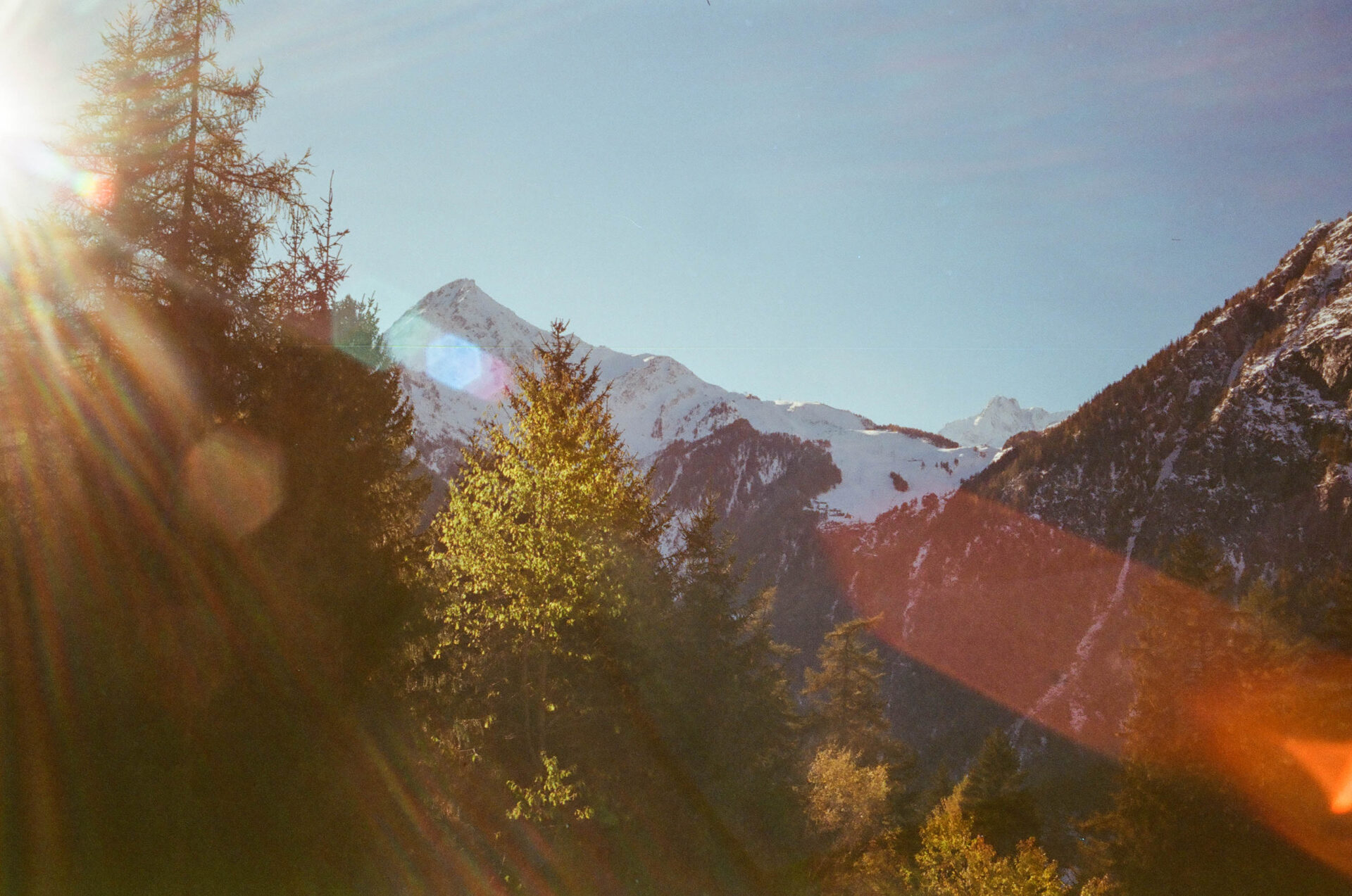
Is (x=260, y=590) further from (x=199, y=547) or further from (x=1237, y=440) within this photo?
(x=1237, y=440)

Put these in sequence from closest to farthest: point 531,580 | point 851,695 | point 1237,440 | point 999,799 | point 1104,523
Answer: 1. point 531,580
2. point 999,799
3. point 851,695
4. point 1237,440
5. point 1104,523

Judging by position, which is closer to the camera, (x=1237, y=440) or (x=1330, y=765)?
(x=1330, y=765)

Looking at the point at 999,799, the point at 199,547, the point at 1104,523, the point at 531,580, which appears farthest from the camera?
the point at 1104,523

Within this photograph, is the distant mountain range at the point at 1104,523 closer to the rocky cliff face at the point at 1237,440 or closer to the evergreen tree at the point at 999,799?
the rocky cliff face at the point at 1237,440

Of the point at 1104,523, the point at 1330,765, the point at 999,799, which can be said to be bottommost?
the point at 999,799

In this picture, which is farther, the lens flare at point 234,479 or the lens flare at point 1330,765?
the lens flare at point 1330,765

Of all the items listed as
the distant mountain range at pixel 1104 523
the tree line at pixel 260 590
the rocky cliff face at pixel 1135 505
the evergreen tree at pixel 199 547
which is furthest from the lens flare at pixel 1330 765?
the rocky cliff face at pixel 1135 505

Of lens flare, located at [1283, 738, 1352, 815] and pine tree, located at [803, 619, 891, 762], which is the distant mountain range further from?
lens flare, located at [1283, 738, 1352, 815]

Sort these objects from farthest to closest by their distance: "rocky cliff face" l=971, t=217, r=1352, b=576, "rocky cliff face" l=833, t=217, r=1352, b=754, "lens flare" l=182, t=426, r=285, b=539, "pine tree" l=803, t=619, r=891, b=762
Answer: "rocky cliff face" l=833, t=217, r=1352, b=754, "rocky cliff face" l=971, t=217, r=1352, b=576, "pine tree" l=803, t=619, r=891, b=762, "lens flare" l=182, t=426, r=285, b=539

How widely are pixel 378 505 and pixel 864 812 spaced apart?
889 inches

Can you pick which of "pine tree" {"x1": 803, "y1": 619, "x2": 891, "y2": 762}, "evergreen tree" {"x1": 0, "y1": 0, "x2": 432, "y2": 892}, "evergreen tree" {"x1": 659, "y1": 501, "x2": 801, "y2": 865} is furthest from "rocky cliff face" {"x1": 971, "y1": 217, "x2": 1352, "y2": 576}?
"evergreen tree" {"x1": 0, "y1": 0, "x2": 432, "y2": 892}

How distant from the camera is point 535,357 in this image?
1736 cm

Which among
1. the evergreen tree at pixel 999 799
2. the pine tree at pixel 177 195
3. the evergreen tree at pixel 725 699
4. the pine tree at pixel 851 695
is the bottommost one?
the evergreen tree at pixel 999 799

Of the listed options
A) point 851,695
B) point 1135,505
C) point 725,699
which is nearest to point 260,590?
point 725,699
